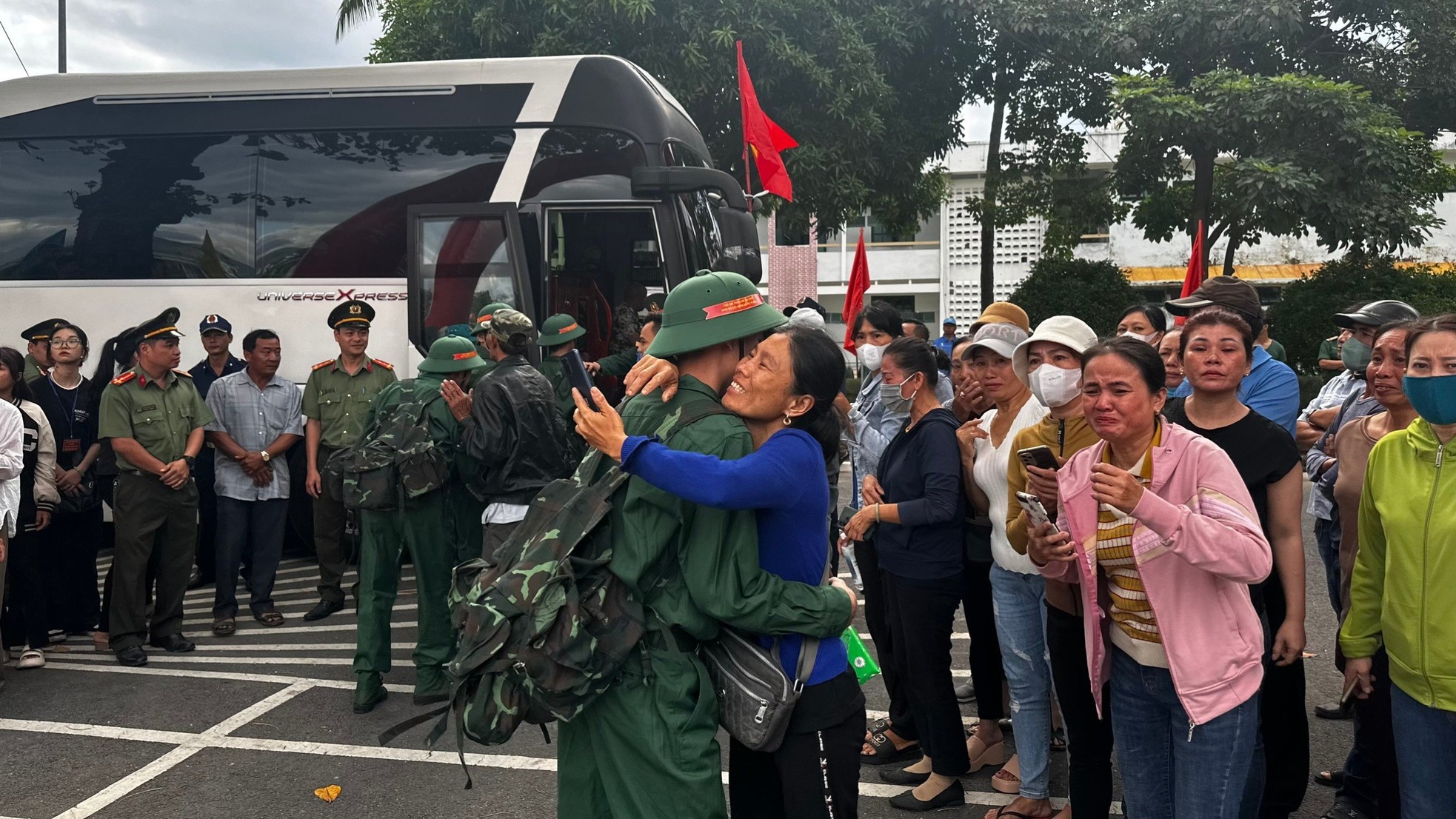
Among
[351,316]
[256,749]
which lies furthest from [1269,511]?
[351,316]

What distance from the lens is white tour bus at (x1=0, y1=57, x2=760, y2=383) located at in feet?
28.8

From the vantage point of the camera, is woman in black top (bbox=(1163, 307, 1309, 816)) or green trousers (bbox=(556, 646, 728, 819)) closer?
green trousers (bbox=(556, 646, 728, 819))

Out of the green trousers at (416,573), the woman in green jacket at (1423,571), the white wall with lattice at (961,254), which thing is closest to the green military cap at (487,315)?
the green trousers at (416,573)

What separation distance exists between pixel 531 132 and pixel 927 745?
20.2ft

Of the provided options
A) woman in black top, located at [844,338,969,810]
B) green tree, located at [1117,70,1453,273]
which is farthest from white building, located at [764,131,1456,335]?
woman in black top, located at [844,338,969,810]

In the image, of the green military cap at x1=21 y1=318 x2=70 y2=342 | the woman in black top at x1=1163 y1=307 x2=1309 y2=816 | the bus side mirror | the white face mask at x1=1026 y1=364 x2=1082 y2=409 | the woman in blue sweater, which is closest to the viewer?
the woman in blue sweater

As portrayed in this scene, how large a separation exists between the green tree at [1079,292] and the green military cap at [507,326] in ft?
46.5

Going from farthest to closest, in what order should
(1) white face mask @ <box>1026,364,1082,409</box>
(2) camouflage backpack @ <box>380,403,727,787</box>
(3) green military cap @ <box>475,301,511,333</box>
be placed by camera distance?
(3) green military cap @ <box>475,301,511,333</box>, (1) white face mask @ <box>1026,364,1082,409</box>, (2) camouflage backpack @ <box>380,403,727,787</box>

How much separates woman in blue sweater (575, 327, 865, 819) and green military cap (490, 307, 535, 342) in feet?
9.43

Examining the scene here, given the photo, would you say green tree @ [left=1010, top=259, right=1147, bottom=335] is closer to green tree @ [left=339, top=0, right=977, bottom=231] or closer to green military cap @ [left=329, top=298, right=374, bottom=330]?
green tree @ [left=339, top=0, right=977, bottom=231]

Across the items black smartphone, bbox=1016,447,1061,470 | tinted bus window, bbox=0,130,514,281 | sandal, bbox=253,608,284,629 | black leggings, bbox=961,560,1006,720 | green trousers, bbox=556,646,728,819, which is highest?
tinted bus window, bbox=0,130,514,281

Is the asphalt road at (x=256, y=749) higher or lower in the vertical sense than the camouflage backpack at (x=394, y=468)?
lower

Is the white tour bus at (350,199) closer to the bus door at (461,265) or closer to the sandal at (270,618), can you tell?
the bus door at (461,265)

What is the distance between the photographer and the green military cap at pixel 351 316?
7.48m
